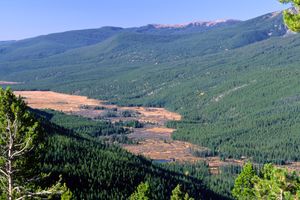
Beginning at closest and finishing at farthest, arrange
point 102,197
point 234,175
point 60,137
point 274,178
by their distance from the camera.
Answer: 1. point 274,178
2. point 102,197
3. point 60,137
4. point 234,175

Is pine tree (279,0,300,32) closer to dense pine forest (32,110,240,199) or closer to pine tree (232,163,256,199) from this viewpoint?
pine tree (232,163,256,199)

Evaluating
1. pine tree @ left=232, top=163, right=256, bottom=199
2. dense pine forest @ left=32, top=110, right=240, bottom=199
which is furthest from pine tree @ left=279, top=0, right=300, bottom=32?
dense pine forest @ left=32, top=110, right=240, bottom=199

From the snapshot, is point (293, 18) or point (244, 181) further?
point (244, 181)

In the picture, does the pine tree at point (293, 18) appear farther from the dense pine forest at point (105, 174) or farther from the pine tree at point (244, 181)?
the dense pine forest at point (105, 174)

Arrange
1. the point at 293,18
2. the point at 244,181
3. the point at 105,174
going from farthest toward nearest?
the point at 105,174 → the point at 244,181 → the point at 293,18

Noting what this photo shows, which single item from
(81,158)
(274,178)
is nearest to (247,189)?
(274,178)

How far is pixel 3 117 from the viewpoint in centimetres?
4369

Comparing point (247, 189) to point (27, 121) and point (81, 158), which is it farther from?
point (81, 158)

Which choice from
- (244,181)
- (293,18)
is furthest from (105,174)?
(293,18)

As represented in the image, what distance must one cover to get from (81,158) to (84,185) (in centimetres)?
2365

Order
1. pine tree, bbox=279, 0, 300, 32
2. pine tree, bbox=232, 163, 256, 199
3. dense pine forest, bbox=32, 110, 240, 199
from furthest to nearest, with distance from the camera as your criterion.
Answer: dense pine forest, bbox=32, 110, 240, 199
pine tree, bbox=232, 163, 256, 199
pine tree, bbox=279, 0, 300, 32

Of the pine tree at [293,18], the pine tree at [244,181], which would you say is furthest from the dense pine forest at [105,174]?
the pine tree at [293,18]

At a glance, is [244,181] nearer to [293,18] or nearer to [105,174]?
[293,18]

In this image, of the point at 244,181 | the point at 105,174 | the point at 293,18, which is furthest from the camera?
the point at 105,174
